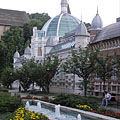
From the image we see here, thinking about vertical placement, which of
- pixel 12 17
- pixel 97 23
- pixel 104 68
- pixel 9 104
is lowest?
pixel 9 104

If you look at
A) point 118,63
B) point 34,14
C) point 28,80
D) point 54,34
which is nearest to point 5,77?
point 28,80

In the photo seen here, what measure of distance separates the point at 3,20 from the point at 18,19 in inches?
239

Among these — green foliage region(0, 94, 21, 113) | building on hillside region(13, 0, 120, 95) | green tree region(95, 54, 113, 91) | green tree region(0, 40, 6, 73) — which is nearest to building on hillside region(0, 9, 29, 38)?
building on hillside region(13, 0, 120, 95)

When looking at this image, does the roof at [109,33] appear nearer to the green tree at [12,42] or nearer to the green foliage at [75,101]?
the green foliage at [75,101]

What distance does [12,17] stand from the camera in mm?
108438

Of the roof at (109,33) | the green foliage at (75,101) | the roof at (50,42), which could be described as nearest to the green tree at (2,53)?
the roof at (50,42)

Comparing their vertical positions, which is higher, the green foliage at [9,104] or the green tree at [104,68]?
the green tree at [104,68]

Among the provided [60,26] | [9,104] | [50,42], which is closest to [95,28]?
[50,42]

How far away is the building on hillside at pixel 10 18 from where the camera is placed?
103m

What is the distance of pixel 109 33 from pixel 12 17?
257ft

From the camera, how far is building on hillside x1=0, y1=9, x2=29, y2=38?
10306 cm

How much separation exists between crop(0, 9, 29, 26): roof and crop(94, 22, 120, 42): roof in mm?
70039

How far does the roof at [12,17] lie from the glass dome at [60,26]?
152 ft

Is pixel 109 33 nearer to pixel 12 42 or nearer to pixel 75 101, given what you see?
pixel 75 101
